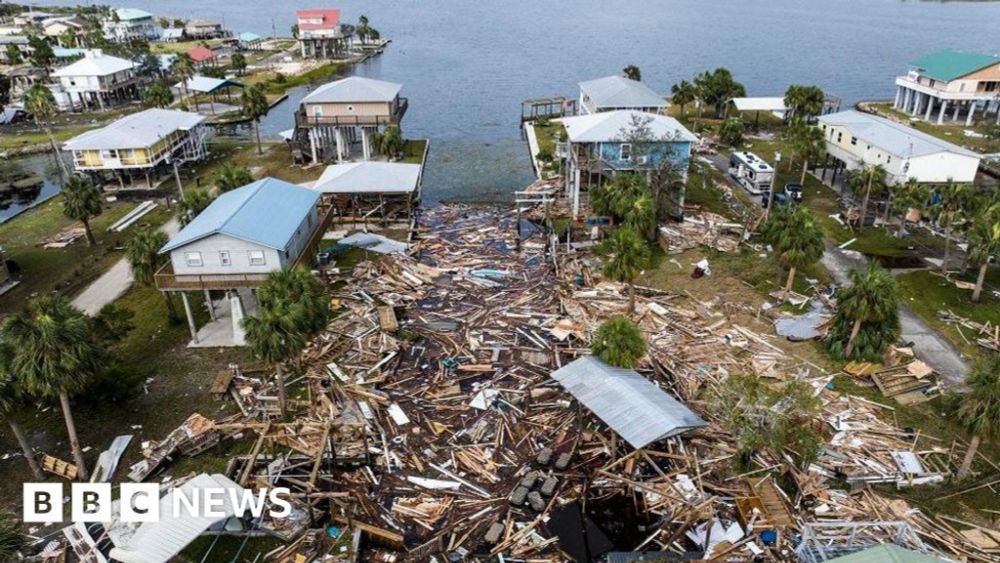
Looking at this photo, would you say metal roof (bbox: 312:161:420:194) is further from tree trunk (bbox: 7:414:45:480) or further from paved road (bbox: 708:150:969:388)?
paved road (bbox: 708:150:969:388)

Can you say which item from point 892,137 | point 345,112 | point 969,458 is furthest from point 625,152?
point 969,458

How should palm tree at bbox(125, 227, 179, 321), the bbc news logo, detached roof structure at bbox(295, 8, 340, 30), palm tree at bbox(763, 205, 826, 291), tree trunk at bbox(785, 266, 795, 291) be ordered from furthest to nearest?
detached roof structure at bbox(295, 8, 340, 30) < tree trunk at bbox(785, 266, 795, 291) < palm tree at bbox(763, 205, 826, 291) < palm tree at bbox(125, 227, 179, 321) < the bbc news logo

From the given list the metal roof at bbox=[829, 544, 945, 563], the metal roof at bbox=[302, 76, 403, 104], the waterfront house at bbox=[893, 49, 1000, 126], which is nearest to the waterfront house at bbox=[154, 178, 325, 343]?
the metal roof at bbox=[829, 544, 945, 563]

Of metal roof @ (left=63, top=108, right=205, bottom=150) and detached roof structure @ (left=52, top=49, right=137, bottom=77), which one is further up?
detached roof structure @ (left=52, top=49, right=137, bottom=77)

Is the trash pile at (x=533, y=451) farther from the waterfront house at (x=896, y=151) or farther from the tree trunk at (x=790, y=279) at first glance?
the waterfront house at (x=896, y=151)

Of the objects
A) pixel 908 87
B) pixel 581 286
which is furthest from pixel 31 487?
pixel 908 87

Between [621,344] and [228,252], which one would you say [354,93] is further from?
[621,344]

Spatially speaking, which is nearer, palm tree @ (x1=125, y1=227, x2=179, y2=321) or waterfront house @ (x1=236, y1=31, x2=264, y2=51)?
palm tree @ (x1=125, y1=227, x2=179, y2=321)
